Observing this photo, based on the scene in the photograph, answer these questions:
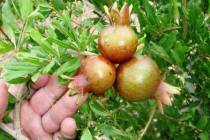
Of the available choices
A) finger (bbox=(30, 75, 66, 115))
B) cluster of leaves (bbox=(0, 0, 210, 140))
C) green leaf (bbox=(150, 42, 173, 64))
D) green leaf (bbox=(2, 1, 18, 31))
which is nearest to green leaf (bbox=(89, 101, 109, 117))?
cluster of leaves (bbox=(0, 0, 210, 140))

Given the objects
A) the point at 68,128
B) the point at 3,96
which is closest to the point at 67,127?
the point at 68,128

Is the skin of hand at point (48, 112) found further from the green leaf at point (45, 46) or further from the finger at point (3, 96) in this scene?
the green leaf at point (45, 46)

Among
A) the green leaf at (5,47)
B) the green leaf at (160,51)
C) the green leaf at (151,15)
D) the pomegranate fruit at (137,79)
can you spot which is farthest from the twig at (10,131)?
the green leaf at (151,15)

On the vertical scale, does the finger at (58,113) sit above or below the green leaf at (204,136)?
above

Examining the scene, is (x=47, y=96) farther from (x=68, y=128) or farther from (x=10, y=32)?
(x=10, y=32)

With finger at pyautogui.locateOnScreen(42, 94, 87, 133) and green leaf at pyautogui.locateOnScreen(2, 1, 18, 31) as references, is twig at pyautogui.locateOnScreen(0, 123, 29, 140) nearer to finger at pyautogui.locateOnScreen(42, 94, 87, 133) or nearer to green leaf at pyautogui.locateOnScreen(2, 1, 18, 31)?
finger at pyautogui.locateOnScreen(42, 94, 87, 133)

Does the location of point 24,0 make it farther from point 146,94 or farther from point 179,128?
point 179,128
